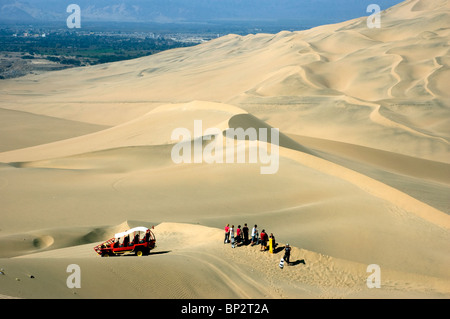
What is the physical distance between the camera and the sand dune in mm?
9148

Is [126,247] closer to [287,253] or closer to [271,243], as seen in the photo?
[271,243]

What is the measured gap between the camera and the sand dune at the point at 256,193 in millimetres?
9148

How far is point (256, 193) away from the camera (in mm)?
15703

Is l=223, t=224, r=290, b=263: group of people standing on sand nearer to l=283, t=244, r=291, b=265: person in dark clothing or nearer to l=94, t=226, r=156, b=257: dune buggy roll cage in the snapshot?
l=283, t=244, r=291, b=265: person in dark clothing

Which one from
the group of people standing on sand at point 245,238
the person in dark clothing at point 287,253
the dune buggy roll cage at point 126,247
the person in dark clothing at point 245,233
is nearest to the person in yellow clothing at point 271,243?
the group of people standing on sand at point 245,238

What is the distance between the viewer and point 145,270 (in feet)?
29.2

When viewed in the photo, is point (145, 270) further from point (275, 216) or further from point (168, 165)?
point (168, 165)

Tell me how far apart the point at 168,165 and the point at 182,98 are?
24.9 m

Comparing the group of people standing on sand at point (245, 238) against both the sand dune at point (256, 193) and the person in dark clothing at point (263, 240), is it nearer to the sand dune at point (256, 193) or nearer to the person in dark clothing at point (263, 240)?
the person in dark clothing at point (263, 240)

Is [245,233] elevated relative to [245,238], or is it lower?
elevated

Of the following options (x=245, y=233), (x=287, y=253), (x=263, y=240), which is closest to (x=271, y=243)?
(x=263, y=240)

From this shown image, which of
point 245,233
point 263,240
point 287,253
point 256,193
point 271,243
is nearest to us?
point 287,253

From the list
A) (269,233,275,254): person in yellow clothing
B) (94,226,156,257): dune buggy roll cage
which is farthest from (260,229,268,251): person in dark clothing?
(94,226,156,257): dune buggy roll cage

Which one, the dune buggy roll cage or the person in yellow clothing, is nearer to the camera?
the person in yellow clothing
